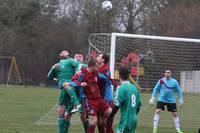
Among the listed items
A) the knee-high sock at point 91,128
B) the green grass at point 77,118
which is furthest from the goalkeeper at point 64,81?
the green grass at point 77,118

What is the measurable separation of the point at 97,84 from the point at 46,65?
37031 millimetres

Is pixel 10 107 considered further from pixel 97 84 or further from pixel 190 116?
pixel 97 84

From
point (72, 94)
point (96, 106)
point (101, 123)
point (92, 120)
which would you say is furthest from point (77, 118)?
point (92, 120)

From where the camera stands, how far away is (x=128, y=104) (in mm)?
9695

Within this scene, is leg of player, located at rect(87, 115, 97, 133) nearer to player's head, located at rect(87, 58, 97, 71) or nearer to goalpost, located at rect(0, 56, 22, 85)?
player's head, located at rect(87, 58, 97, 71)

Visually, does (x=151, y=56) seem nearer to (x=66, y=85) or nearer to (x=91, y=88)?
(x=66, y=85)

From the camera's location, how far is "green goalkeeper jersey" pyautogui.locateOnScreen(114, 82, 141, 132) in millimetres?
9656

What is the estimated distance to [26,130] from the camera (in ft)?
47.3

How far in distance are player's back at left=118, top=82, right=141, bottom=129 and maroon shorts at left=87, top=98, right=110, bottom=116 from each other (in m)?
1.49

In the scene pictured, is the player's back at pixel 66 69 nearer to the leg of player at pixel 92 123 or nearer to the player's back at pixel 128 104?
the leg of player at pixel 92 123

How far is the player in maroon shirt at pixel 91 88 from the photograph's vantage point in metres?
11.1

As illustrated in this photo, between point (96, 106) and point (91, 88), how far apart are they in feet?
1.26

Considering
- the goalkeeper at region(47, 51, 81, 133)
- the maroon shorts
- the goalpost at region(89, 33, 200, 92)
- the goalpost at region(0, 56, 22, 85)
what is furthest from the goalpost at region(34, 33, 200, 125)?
the goalpost at region(0, 56, 22, 85)

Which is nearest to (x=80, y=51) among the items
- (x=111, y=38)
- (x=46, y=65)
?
(x=46, y=65)
